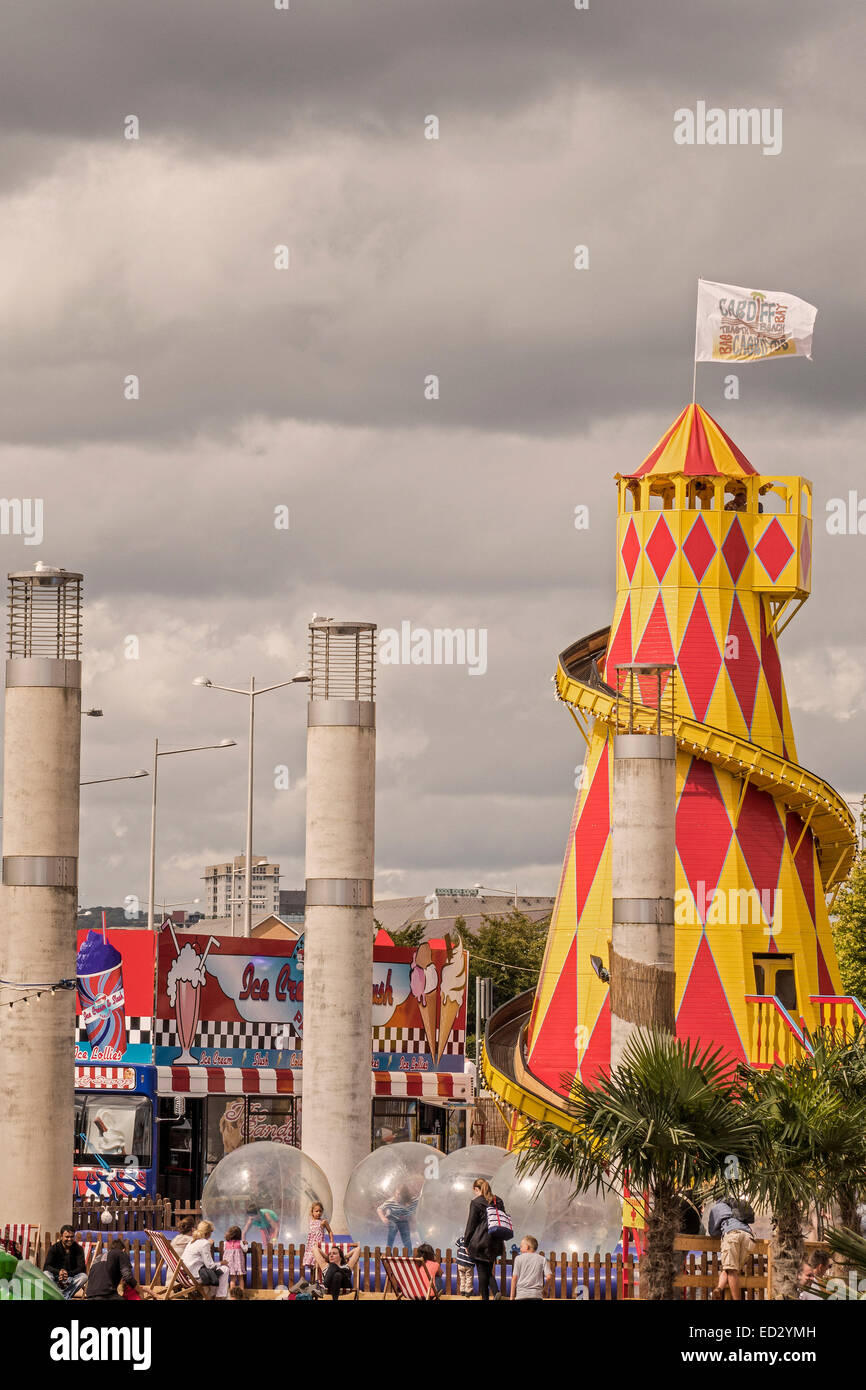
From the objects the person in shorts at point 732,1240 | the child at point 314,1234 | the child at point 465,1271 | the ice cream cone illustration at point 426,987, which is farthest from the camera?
the ice cream cone illustration at point 426,987

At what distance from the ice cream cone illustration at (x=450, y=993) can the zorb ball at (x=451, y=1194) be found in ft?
54.0

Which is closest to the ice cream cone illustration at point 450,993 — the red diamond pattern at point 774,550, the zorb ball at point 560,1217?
the red diamond pattern at point 774,550

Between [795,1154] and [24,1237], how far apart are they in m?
11.6

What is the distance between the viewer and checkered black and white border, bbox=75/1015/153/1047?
3656cm

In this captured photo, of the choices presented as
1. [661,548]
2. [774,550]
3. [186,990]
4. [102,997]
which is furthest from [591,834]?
[102,997]

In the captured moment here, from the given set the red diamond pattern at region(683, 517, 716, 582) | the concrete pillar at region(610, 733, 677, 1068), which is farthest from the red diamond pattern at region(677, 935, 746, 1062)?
the concrete pillar at region(610, 733, 677, 1068)

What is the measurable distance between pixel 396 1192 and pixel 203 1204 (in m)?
2.62

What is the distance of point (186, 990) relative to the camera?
37531 mm

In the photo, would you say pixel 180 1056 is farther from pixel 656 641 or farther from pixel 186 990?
pixel 656 641

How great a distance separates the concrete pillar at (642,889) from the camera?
32531mm

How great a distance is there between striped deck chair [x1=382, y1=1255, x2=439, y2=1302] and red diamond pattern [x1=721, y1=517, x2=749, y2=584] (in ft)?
75.3

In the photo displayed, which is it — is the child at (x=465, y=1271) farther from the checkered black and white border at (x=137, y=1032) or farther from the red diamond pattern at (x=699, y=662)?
the red diamond pattern at (x=699, y=662)
